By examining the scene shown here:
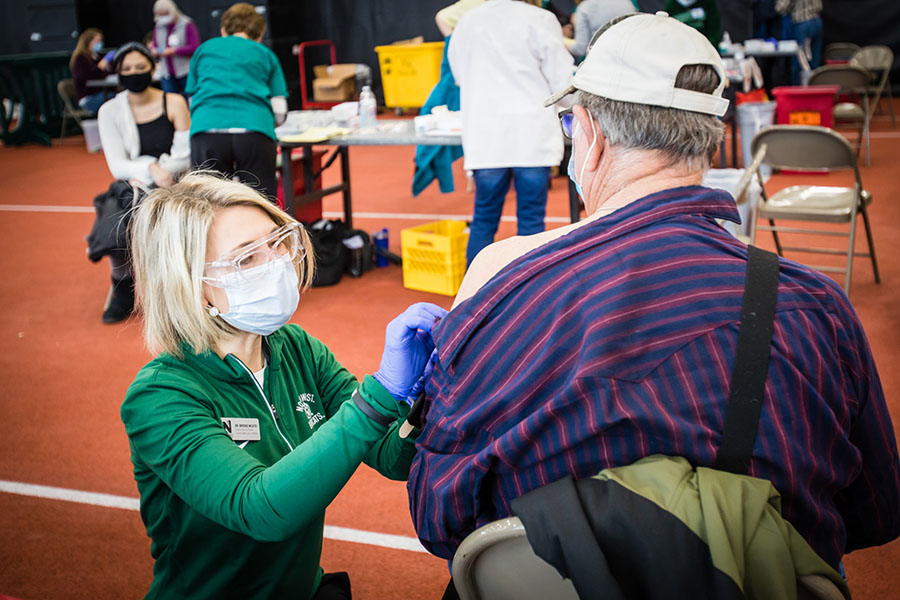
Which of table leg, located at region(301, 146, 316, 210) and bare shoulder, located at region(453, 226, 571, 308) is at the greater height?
bare shoulder, located at region(453, 226, 571, 308)

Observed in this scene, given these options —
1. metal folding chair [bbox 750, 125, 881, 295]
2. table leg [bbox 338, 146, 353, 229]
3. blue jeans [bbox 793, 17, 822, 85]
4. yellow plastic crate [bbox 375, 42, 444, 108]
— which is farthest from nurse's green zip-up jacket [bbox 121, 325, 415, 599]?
blue jeans [bbox 793, 17, 822, 85]

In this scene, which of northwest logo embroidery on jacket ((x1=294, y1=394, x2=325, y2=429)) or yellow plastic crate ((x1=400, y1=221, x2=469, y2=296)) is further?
yellow plastic crate ((x1=400, y1=221, x2=469, y2=296))

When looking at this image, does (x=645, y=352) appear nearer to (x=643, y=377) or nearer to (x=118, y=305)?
(x=643, y=377)

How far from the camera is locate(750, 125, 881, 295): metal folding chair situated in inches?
175

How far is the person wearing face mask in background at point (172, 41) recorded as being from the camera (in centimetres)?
1017

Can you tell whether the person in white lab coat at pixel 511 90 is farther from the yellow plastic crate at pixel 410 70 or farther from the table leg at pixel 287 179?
the yellow plastic crate at pixel 410 70

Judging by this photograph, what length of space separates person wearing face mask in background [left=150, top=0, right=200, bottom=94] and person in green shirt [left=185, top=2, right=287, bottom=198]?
5.88 meters

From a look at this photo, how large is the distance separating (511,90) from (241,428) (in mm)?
A: 3141

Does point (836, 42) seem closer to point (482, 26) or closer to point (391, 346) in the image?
point (482, 26)

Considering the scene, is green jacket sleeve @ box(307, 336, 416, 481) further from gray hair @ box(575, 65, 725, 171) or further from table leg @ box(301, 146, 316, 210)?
table leg @ box(301, 146, 316, 210)

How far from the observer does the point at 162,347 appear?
1.56 meters

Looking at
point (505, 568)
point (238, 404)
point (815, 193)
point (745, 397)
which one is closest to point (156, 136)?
point (238, 404)

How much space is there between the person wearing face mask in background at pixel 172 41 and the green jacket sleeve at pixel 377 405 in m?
9.29

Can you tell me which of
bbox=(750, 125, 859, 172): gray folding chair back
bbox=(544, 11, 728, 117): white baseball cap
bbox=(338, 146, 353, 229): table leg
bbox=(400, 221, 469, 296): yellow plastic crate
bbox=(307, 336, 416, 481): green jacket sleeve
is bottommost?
bbox=(400, 221, 469, 296): yellow plastic crate
